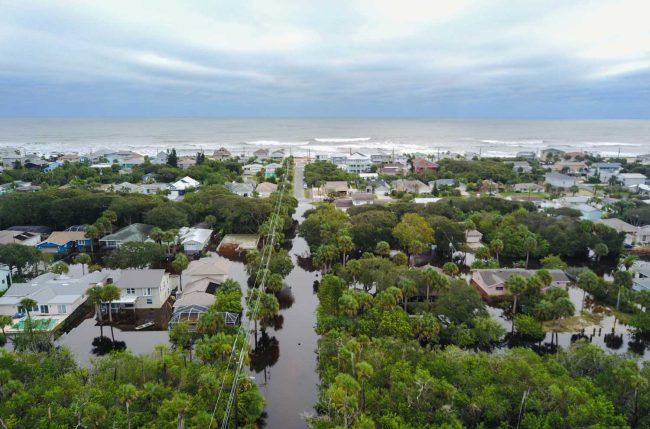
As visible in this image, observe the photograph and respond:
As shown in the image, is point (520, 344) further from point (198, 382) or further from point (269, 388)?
point (198, 382)

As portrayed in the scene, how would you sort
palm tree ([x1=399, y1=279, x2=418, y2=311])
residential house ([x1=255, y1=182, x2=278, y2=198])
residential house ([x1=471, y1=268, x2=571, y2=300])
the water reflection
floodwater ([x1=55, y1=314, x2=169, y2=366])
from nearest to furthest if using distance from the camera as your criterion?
1. floodwater ([x1=55, y1=314, x2=169, y2=366])
2. the water reflection
3. palm tree ([x1=399, y1=279, x2=418, y2=311])
4. residential house ([x1=471, y1=268, x2=571, y2=300])
5. residential house ([x1=255, y1=182, x2=278, y2=198])

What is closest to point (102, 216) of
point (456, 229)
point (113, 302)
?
point (113, 302)

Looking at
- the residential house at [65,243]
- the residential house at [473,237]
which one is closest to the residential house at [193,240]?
the residential house at [65,243]

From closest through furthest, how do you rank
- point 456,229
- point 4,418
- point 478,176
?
point 4,418, point 456,229, point 478,176

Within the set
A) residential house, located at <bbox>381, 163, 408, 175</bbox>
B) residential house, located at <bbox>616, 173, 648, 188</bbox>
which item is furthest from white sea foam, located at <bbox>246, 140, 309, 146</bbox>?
residential house, located at <bbox>616, 173, 648, 188</bbox>

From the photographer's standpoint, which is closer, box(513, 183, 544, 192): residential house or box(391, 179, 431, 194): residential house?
box(391, 179, 431, 194): residential house

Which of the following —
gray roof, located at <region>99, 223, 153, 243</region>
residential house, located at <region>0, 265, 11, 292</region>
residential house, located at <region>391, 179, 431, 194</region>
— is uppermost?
residential house, located at <region>391, 179, 431, 194</region>

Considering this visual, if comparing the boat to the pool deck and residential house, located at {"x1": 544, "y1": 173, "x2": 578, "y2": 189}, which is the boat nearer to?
the pool deck

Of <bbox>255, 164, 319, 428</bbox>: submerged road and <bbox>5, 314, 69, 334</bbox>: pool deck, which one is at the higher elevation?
<bbox>5, 314, 69, 334</bbox>: pool deck
